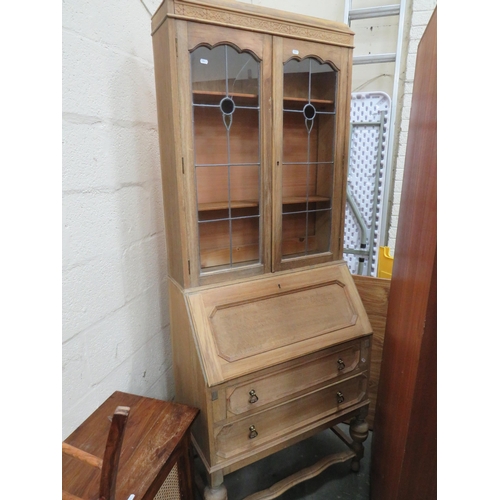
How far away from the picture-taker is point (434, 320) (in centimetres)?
77

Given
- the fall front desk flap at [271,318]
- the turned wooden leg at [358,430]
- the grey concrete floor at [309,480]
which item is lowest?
the grey concrete floor at [309,480]

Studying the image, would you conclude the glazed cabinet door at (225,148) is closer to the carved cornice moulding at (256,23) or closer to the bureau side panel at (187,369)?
the carved cornice moulding at (256,23)

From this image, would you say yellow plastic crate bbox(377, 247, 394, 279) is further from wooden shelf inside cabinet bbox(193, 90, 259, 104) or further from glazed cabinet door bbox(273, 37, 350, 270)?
wooden shelf inside cabinet bbox(193, 90, 259, 104)

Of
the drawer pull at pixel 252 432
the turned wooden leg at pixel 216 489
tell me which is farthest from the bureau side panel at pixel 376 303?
the turned wooden leg at pixel 216 489

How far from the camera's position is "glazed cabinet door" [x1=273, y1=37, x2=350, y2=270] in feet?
3.94

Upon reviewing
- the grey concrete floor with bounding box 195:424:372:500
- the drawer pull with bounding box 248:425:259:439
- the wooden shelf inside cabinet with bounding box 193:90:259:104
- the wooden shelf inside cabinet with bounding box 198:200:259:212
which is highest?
the wooden shelf inside cabinet with bounding box 193:90:259:104

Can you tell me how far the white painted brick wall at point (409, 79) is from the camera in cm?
174

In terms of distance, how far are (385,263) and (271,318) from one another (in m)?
1.03

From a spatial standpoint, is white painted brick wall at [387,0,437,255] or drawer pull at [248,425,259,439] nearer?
drawer pull at [248,425,259,439]

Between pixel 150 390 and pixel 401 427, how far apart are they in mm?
1022

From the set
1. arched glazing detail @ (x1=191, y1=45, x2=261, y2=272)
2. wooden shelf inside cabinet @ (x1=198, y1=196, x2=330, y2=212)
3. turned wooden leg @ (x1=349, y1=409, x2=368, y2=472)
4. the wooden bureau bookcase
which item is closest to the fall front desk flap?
the wooden bureau bookcase

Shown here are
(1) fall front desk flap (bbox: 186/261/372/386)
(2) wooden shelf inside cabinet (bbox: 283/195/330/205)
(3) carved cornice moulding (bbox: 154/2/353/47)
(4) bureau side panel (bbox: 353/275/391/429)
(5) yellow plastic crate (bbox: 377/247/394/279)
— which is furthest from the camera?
(5) yellow plastic crate (bbox: 377/247/394/279)
